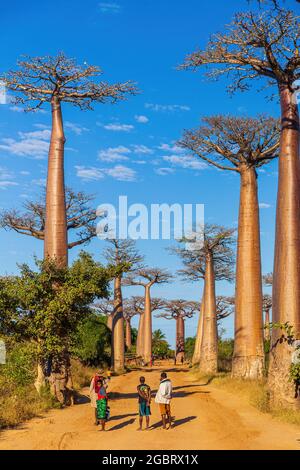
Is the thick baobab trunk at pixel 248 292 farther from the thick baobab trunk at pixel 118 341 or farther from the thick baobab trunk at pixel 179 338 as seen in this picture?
the thick baobab trunk at pixel 179 338

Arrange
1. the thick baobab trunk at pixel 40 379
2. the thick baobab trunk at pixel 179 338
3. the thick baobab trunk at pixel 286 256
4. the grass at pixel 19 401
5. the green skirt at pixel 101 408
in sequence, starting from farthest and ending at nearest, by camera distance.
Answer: the thick baobab trunk at pixel 179 338, the thick baobab trunk at pixel 40 379, the thick baobab trunk at pixel 286 256, the grass at pixel 19 401, the green skirt at pixel 101 408

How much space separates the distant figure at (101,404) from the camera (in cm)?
908

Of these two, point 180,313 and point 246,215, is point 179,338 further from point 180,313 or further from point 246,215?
point 246,215

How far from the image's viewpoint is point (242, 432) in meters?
8.54

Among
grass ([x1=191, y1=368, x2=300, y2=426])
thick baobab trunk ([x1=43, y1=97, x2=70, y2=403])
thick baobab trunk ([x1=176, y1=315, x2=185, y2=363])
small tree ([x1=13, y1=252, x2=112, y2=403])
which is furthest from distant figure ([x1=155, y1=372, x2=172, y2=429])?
thick baobab trunk ([x1=176, y1=315, x2=185, y2=363])

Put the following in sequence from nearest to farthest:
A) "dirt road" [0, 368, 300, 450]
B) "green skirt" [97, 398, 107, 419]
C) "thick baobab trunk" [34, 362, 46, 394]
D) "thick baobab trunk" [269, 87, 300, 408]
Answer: "dirt road" [0, 368, 300, 450]
"green skirt" [97, 398, 107, 419]
"thick baobab trunk" [269, 87, 300, 408]
"thick baobab trunk" [34, 362, 46, 394]

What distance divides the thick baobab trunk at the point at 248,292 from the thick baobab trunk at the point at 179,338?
27753 millimetres

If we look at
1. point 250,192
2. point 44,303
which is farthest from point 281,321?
point 250,192

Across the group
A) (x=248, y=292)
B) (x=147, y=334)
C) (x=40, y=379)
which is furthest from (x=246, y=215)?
(x=147, y=334)

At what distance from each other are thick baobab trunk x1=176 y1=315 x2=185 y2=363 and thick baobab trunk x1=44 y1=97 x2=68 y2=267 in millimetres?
31327

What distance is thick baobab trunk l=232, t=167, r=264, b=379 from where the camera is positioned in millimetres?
16156

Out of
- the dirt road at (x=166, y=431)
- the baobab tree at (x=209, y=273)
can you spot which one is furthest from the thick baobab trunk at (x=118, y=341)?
the dirt road at (x=166, y=431)

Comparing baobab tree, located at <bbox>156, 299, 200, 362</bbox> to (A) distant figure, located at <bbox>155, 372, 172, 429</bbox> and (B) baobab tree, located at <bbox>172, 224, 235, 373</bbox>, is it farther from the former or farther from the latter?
(A) distant figure, located at <bbox>155, 372, 172, 429</bbox>
